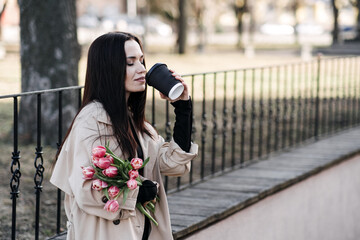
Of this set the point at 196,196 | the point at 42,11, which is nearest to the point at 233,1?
the point at 42,11

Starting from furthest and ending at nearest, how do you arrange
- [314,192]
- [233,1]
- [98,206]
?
[233,1] < [314,192] < [98,206]

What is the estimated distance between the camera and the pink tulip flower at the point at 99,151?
8.85 ft

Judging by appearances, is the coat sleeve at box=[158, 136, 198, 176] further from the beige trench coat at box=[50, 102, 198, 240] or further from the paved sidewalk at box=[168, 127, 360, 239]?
the paved sidewalk at box=[168, 127, 360, 239]

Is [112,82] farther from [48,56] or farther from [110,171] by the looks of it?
[48,56]

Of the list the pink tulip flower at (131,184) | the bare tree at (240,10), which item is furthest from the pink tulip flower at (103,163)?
the bare tree at (240,10)

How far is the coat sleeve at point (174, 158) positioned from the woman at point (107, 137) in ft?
0.09

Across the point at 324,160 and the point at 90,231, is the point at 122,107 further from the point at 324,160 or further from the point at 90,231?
the point at 324,160

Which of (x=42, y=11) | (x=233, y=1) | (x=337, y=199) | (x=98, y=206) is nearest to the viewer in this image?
(x=98, y=206)

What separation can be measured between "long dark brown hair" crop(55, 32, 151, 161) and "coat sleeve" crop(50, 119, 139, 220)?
9 cm

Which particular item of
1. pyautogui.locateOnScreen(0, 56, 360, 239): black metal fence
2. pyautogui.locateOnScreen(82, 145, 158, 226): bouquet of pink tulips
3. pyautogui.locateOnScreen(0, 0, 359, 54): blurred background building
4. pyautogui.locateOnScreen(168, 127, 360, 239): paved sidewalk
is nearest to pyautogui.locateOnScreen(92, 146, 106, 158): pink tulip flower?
pyautogui.locateOnScreen(82, 145, 158, 226): bouquet of pink tulips

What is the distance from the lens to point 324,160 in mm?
6152

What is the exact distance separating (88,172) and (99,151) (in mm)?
93

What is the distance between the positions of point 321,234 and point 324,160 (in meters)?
0.64

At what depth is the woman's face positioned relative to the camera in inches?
116
